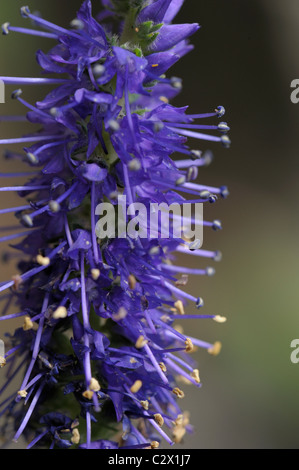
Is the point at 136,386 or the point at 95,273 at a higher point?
the point at 95,273

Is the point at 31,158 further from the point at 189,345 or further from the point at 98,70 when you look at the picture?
the point at 189,345

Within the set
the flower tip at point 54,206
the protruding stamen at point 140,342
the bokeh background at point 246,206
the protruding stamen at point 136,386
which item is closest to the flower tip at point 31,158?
the flower tip at point 54,206

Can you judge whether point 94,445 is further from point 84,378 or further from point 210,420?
point 210,420

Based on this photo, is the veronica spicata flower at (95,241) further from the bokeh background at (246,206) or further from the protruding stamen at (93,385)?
the bokeh background at (246,206)

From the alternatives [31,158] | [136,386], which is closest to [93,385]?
[136,386]

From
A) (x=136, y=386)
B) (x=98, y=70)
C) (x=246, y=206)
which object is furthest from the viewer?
(x=246, y=206)

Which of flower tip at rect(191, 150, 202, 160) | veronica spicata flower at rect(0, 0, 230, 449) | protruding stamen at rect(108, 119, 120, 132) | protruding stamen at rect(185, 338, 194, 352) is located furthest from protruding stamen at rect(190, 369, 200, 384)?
protruding stamen at rect(108, 119, 120, 132)
